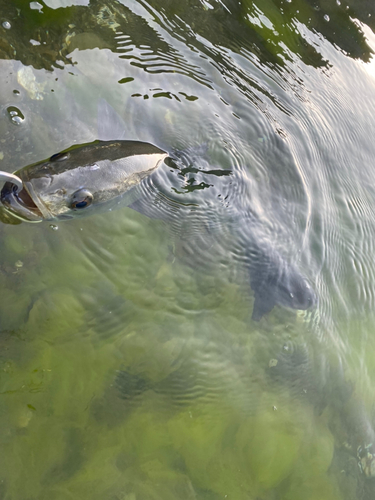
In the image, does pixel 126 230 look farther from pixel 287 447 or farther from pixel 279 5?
pixel 279 5

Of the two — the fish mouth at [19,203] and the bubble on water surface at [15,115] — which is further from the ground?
the bubble on water surface at [15,115]

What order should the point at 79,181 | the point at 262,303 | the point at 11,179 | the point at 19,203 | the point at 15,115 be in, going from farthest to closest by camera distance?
the point at 262,303 → the point at 15,115 → the point at 79,181 → the point at 19,203 → the point at 11,179

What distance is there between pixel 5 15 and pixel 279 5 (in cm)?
348

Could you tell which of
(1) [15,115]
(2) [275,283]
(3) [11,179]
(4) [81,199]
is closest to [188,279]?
(2) [275,283]

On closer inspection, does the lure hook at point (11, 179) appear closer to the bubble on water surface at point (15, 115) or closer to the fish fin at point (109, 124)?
the bubble on water surface at point (15, 115)

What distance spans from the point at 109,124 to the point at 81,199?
95cm

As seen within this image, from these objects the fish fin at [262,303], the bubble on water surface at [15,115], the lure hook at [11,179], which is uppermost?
the lure hook at [11,179]

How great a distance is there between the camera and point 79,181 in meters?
3.13

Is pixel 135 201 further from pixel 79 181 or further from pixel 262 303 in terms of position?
pixel 262 303

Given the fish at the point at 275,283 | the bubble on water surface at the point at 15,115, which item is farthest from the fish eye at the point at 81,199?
the fish at the point at 275,283

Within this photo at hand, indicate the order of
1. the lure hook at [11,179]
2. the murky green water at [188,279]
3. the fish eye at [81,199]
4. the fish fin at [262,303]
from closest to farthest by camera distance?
the lure hook at [11,179] → the murky green water at [188,279] → the fish eye at [81,199] → the fish fin at [262,303]

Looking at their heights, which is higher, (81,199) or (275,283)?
(275,283)

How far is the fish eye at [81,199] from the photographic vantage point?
10.2 ft

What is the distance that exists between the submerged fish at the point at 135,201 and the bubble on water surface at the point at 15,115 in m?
0.45
